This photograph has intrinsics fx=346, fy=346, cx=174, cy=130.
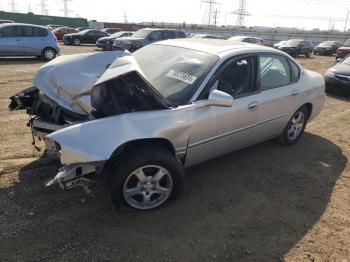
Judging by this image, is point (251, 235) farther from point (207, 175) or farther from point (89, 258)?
point (89, 258)

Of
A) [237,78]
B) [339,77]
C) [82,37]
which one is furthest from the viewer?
[82,37]

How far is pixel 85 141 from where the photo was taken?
3.16 meters

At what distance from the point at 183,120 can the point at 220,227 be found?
1.18 m

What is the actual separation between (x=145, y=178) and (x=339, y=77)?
28.9 feet

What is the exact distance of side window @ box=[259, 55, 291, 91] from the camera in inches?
187

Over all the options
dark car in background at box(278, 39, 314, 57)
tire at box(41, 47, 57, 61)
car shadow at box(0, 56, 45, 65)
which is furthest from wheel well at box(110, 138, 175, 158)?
dark car in background at box(278, 39, 314, 57)

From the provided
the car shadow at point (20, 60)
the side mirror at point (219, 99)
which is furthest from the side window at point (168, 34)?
the side mirror at point (219, 99)

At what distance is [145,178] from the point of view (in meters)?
3.54

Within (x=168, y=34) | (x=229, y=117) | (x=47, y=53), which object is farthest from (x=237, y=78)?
(x=168, y=34)

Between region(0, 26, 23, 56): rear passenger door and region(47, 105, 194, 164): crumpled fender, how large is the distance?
1348 centimetres

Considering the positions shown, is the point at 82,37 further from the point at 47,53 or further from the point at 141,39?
the point at 47,53

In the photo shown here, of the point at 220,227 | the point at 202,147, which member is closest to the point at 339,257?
the point at 220,227

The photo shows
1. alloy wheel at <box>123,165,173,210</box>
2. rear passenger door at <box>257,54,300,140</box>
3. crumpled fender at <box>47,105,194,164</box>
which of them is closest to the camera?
crumpled fender at <box>47,105,194,164</box>

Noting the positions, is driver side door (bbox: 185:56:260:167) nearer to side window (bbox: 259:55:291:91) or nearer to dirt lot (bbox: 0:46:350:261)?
side window (bbox: 259:55:291:91)
